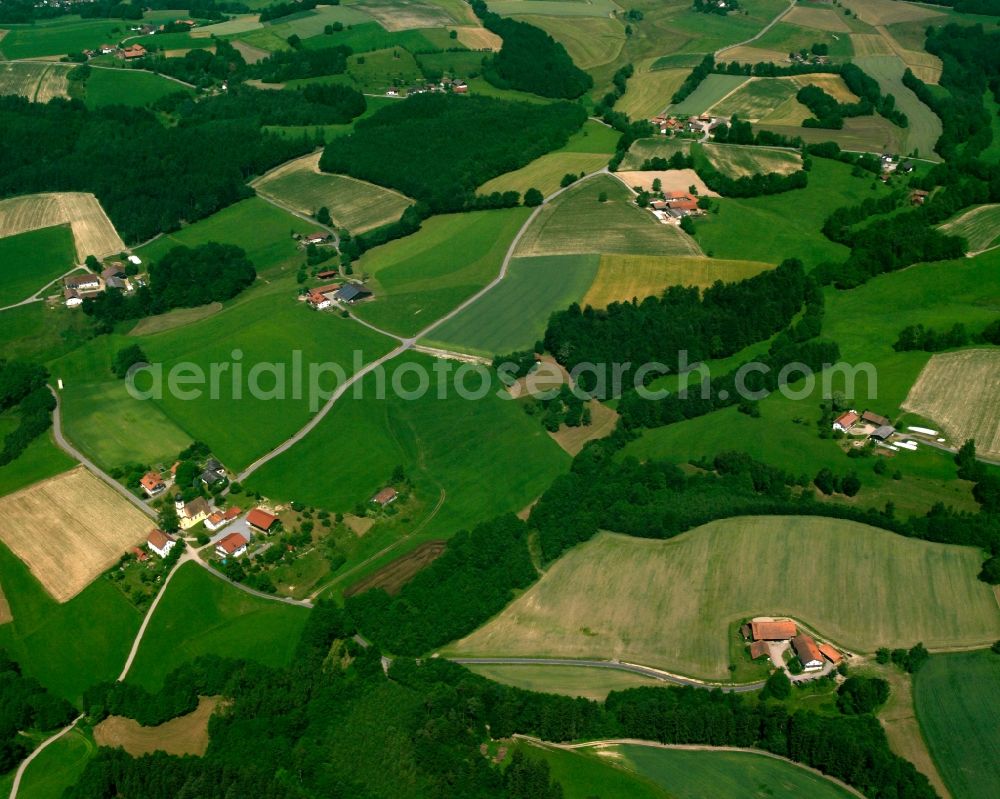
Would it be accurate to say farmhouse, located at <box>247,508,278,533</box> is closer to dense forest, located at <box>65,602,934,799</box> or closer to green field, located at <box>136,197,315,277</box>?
dense forest, located at <box>65,602,934,799</box>

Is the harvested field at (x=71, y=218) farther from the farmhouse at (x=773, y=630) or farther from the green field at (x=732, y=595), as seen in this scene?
the farmhouse at (x=773, y=630)

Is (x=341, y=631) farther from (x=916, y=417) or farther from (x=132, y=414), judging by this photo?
(x=916, y=417)

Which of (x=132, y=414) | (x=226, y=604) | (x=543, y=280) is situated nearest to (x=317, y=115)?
(x=543, y=280)

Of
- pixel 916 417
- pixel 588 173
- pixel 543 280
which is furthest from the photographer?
pixel 588 173

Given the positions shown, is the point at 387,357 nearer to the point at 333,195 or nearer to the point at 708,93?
the point at 333,195

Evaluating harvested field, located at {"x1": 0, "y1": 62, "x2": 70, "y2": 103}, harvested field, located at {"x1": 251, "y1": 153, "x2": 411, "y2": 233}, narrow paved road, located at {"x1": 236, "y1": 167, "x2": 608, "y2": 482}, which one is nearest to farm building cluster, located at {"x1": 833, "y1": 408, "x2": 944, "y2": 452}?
narrow paved road, located at {"x1": 236, "y1": 167, "x2": 608, "y2": 482}

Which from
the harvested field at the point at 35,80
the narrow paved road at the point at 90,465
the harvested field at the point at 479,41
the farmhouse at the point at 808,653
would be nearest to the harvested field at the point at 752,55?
the harvested field at the point at 479,41
